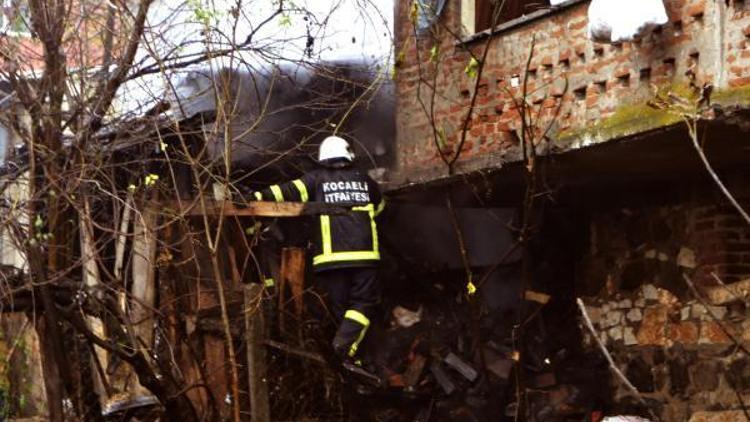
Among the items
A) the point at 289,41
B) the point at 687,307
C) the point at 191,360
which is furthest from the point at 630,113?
the point at 191,360

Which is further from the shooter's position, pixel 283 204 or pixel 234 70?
pixel 283 204

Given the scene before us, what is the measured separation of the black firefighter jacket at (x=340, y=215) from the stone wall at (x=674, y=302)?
204cm

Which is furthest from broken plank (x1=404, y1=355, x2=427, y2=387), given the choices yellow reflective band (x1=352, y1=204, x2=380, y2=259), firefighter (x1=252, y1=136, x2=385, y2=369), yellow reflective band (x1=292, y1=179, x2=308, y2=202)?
yellow reflective band (x1=292, y1=179, x2=308, y2=202)

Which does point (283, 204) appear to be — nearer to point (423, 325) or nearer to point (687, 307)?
point (423, 325)

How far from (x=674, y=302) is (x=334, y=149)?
130 inches

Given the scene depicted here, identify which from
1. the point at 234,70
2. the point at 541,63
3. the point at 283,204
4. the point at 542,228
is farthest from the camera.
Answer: the point at 542,228

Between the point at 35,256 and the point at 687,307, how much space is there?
4.87m

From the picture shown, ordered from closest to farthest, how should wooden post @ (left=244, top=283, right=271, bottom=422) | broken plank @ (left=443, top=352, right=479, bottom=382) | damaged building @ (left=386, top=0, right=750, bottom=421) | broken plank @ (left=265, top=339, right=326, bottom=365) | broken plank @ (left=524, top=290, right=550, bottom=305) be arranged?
damaged building @ (left=386, top=0, right=750, bottom=421)
wooden post @ (left=244, top=283, right=271, bottom=422)
broken plank @ (left=265, top=339, right=326, bottom=365)
broken plank @ (left=443, top=352, right=479, bottom=382)
broken plank @ (left=524, top=290, right=550, bottom=305)

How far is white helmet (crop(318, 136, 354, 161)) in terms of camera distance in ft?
32.2

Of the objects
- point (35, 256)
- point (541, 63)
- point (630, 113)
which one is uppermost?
point (541, 63)

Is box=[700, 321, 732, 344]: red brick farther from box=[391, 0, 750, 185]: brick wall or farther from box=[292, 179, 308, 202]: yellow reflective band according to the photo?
box=[292, 179, 308, 202]: yellow reflective band

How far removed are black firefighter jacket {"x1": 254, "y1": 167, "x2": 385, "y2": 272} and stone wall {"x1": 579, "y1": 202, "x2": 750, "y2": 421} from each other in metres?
2.04

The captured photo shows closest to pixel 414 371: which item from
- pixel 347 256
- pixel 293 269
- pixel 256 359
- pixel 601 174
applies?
pixel 347 256

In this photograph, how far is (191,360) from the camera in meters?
8.21
